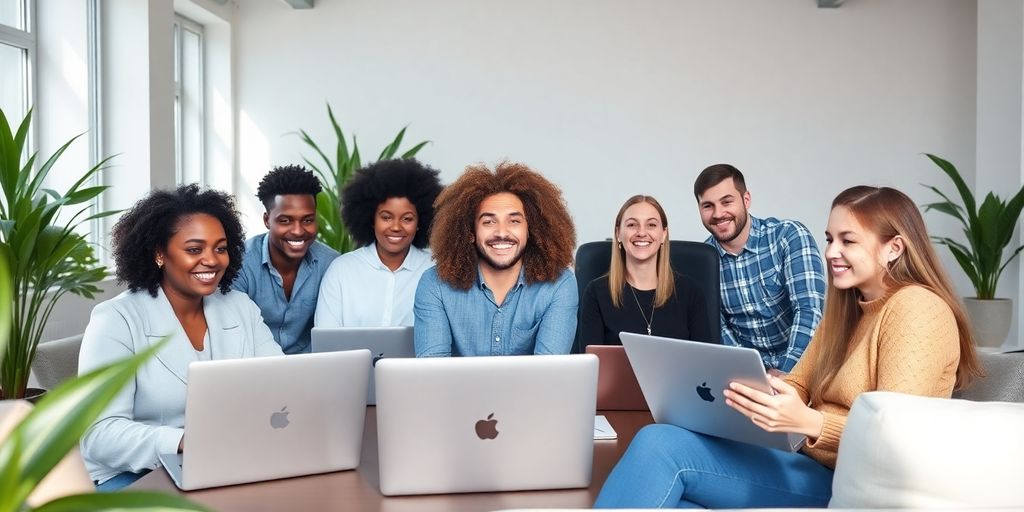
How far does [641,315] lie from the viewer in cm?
303

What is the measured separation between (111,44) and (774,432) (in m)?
4.73

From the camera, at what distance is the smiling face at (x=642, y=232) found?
3107mm

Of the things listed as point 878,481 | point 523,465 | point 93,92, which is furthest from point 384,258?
point 93,92

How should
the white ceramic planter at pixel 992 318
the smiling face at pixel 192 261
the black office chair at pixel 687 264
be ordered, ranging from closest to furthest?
the smiling face at pixel 192 261 → the black office chair at pixel 687 264 → the white ceramic planter at pixel 992 318

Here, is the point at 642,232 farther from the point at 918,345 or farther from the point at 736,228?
the point at 918,345

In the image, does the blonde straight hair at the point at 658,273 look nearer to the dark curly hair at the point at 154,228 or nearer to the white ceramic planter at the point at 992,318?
the dark curly hair at the point at 154,228

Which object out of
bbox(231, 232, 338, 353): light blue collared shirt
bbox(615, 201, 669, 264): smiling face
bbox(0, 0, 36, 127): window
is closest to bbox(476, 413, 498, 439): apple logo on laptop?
bbox(615, 201, 669, 264): smiling face

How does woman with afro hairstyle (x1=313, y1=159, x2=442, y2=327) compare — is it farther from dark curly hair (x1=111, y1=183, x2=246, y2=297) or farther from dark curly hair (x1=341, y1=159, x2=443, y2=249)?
dark curly hair (x1=111, y1=183, x2=246, y2=297)

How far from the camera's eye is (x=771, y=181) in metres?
7.03

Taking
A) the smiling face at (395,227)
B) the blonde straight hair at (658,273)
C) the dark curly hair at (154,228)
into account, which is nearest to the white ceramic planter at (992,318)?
the blonde straight hair at (658,273)

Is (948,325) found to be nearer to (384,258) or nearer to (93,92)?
(384,258)

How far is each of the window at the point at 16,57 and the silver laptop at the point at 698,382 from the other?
398 cm

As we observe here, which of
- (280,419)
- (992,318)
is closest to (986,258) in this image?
(992,318)

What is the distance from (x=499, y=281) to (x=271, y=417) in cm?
110
